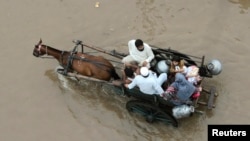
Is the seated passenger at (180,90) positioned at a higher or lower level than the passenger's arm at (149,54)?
lower

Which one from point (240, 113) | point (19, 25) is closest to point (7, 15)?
point (19, 25)

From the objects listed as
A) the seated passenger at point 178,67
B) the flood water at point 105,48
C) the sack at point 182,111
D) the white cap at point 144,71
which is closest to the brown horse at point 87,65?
the flood water at point 105,48

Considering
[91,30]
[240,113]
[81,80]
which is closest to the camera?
[240,113]

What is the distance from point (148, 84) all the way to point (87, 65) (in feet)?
4.43

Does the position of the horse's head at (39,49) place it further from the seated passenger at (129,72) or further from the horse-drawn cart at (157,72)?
the seated passenger at (129,72)

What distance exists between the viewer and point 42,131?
798 centimetres

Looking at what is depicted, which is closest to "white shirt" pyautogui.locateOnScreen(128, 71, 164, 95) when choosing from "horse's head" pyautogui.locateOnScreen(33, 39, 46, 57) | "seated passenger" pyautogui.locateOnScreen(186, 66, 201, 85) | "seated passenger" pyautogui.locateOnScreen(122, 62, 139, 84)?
"seated passenger" pyautogui.locateOnScreen(122, 62, 139, 84)

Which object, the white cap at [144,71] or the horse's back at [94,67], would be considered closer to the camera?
the white cap at [144,71]

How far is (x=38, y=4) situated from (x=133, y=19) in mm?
2307

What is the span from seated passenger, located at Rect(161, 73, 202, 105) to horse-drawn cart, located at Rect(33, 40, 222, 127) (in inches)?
6.8

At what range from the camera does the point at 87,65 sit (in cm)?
757

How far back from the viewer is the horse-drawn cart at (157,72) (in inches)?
280

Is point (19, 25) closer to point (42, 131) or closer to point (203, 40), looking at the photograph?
point (42, 131)

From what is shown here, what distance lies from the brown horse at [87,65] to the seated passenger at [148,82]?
74 centimetres
